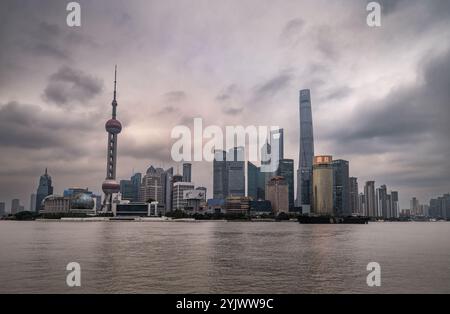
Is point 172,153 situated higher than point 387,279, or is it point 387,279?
point 172,153

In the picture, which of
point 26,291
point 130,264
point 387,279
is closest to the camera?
point 26,291

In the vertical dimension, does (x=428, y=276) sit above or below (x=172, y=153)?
below
